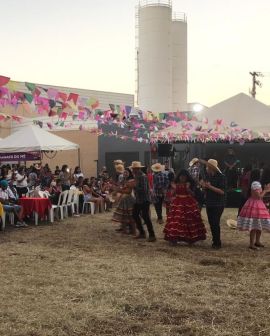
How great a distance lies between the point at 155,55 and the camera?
28969mm

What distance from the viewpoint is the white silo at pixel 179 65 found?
3088 centimetres

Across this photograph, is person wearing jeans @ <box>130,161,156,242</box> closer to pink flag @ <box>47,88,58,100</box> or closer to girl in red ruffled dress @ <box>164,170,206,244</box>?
girl in red ruffled dress @ <box>164,170,206,244</box>

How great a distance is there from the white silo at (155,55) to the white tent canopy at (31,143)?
45.4 feet

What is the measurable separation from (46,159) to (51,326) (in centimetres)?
2133

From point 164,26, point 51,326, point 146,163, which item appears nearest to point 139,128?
point 146,163

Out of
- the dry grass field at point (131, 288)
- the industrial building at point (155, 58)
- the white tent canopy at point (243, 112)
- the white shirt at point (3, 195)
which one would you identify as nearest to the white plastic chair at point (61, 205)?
the white shirt at point (3, 195)

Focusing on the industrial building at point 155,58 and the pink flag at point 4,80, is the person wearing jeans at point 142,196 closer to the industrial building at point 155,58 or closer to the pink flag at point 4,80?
the pink flag at point 4,80

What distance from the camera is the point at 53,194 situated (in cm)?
1326

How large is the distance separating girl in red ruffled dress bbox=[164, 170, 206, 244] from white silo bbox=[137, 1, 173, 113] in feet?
70.2

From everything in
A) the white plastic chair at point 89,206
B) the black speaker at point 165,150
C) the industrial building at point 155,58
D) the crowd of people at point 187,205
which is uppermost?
the industrial building at point 155,58

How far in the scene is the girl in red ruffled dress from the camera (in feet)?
27.8

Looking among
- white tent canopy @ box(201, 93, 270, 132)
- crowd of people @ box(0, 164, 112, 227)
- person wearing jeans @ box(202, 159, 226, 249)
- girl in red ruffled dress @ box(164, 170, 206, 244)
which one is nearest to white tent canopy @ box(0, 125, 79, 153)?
A: crowd of people @ box(0, 164, 112, 227)

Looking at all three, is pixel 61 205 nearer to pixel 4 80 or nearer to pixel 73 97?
pixel 73 97

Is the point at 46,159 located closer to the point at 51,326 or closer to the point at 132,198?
the point at 132,198
